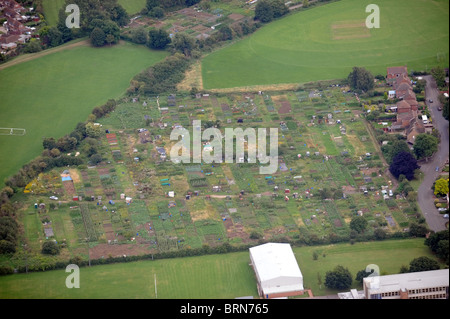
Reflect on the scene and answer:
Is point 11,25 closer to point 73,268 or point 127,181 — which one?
point 127,181

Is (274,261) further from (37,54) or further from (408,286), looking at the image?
(37,54)

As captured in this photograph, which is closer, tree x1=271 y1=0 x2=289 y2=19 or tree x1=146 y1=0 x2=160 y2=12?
tree x1=271 y1=0 x2=289 y2=19

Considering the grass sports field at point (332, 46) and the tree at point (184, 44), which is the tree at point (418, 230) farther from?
the tree at point (184, 44)

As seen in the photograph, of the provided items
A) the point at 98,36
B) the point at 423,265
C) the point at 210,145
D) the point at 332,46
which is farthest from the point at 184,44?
the point at 423,265

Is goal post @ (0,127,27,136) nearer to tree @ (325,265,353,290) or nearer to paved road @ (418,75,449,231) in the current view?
tree @ (325,265,353,290)

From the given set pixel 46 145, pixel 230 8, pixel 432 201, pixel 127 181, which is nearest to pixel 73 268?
pixel 127 181

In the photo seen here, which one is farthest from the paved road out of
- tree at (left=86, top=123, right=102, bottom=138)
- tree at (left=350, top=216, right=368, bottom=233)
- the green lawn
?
the green lawn

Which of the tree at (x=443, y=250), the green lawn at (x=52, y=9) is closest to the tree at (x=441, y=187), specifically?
the tree at (x=443, y=250)
